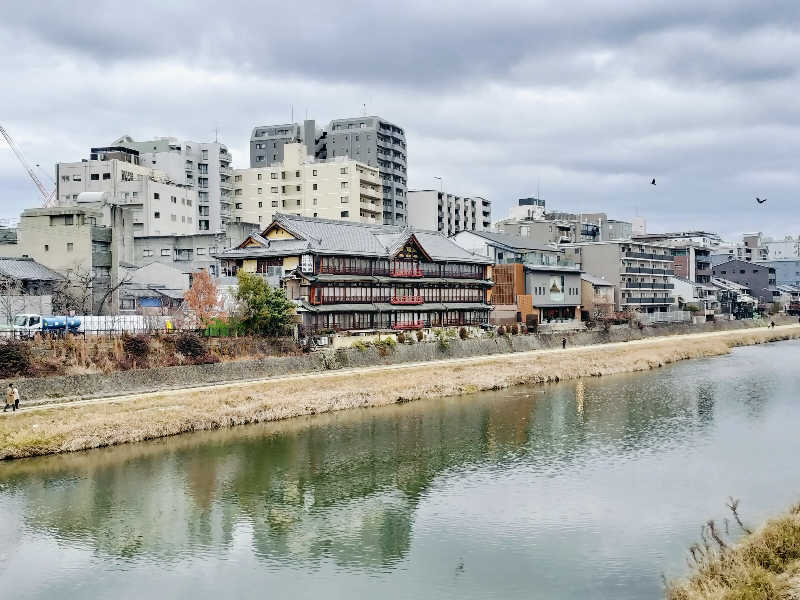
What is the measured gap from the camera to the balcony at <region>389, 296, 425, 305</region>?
65.8 meters

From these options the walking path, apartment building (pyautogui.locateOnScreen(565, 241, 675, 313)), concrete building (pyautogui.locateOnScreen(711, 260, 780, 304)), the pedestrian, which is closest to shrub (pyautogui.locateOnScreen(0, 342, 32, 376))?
the pedestrian

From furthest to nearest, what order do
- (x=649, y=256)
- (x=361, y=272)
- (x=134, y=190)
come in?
1. (x=649, y=256)
2. (x=134, y=190)
3. (x=361, y=272)

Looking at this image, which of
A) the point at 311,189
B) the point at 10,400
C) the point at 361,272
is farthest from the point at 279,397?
the point at 311,189

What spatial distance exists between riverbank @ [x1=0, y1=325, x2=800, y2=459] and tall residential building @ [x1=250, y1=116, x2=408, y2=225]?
170 feet

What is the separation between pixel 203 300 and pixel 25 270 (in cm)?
1316

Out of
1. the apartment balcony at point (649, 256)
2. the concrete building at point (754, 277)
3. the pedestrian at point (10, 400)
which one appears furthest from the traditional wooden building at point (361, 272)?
the concrete building at point (754, 277)

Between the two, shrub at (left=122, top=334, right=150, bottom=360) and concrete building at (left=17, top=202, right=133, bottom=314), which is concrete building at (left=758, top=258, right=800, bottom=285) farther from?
shrub at (left=122, top=334, right=150, bottom=360)

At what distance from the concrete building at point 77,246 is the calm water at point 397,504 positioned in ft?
90.6

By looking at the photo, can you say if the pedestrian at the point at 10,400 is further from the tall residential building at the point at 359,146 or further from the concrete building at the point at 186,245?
the tall residential building at the point at 359,146

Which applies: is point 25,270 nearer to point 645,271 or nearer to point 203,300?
point 203,300

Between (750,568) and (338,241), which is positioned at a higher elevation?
(338,241)

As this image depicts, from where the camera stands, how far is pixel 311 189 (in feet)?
340

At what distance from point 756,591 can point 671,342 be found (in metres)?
67.4

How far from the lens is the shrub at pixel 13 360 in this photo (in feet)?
128
